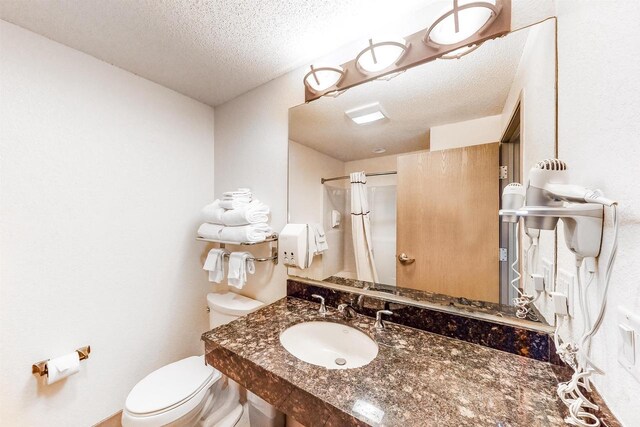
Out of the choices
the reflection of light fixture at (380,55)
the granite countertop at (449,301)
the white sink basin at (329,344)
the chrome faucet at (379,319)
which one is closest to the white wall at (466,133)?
the reflection of light fixture at (380,55)

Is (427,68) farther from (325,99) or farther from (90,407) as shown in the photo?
(90,407)

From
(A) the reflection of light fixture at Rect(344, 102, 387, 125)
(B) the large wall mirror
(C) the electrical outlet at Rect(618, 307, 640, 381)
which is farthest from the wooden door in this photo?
(C) the electrical outlet at Rect(618, 307, 640, 381)

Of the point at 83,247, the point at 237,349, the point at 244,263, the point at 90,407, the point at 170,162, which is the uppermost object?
the point at 170,162

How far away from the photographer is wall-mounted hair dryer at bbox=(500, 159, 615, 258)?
51 cm

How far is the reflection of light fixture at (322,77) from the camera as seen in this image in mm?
1154

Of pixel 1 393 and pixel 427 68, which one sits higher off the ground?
pixel 427 68

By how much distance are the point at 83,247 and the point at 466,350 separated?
1.90 metres

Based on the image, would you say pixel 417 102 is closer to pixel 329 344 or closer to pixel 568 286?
pixel 568 286

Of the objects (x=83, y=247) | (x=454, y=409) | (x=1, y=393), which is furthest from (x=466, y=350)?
(x=1, y=393)

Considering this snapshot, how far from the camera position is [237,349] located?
86cm

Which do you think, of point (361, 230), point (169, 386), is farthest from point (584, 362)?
point (169, 386)

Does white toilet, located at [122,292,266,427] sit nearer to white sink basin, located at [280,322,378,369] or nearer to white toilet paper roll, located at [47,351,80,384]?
white toilet paper roll, located at [47,351,80,384]

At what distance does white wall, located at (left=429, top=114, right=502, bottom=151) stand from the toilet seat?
5.38ft

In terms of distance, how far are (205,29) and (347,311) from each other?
1.52m
